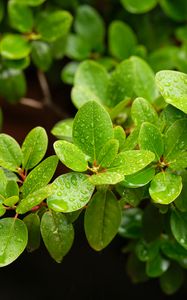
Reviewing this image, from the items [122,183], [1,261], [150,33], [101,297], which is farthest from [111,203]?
[150,33]

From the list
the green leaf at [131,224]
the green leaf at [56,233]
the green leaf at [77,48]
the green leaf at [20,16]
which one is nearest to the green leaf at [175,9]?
the green leaf at [77,48]

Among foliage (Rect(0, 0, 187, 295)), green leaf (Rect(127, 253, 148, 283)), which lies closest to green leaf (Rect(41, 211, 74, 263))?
foliage (Rect(0, 0, 187, 295))

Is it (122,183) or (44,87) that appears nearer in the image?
(122,183)

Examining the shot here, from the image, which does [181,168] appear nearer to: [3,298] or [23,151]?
[23,151]

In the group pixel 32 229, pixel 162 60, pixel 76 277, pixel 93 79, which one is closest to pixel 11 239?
pixel 32 229

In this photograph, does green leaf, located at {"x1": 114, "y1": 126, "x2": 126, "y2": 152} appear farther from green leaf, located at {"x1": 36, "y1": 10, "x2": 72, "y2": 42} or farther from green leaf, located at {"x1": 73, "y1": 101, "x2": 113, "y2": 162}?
green leaf, located at {"x1": 36, "y1": 10, "x2": 72, "y2": 42}

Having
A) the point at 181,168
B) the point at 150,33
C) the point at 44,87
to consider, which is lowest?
the point at 44,87

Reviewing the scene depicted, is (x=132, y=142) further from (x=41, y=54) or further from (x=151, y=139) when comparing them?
(x=41, y=54)
